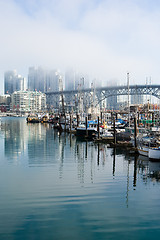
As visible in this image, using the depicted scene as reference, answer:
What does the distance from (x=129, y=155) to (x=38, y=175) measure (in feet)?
43.2

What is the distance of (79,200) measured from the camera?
16609mm

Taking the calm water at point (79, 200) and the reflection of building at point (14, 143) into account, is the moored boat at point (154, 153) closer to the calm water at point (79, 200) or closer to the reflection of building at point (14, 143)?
the calm water at point (79, 200)

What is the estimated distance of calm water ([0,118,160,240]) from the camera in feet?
42.0

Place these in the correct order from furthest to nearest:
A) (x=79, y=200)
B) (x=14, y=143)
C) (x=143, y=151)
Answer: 1. (x=14, y=143)
2. (x=143, y=151)
3. (x=79, y=200)

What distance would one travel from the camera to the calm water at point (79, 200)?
1281 centimetres

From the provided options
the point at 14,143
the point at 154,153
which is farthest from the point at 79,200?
the point at 14,143

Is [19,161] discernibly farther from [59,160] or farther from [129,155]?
[129,155]

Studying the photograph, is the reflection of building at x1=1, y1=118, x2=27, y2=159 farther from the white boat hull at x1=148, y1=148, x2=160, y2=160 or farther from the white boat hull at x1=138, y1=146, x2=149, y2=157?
the white boat hull at x1=148, y1=148, x2=160, y2=160

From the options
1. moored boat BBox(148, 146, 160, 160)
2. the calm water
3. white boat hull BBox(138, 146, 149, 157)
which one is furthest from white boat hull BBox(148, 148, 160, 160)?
white boat hull BBox(138, 146, 149, 157)

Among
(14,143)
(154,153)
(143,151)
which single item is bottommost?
(14,143)

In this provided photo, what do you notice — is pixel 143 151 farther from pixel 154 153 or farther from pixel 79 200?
pixel 79 200

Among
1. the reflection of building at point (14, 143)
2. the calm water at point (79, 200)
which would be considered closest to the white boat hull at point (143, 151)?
the calm water at point (79, 200)

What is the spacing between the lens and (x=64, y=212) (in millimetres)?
14805

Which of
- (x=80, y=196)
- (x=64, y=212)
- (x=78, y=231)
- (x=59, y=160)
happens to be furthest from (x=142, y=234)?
(x=59, y=160)
